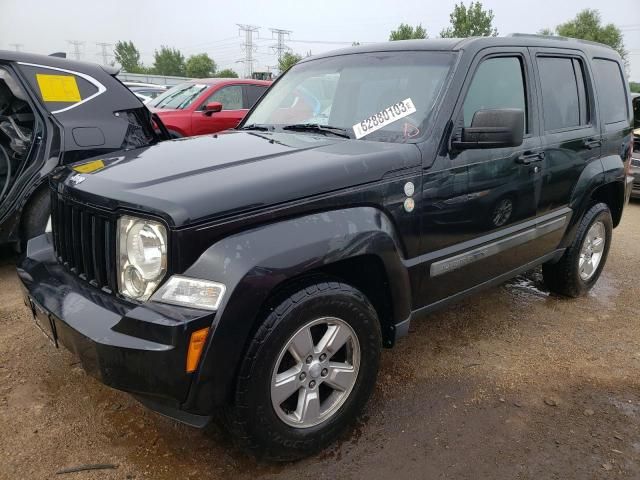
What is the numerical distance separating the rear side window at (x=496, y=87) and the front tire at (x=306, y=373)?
131 centimetres

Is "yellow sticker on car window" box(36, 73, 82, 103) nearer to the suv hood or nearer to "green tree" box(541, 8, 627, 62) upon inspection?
the suv hood

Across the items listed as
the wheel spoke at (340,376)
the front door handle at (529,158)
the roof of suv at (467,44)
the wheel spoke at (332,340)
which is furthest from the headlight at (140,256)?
the front door handle at (529,158)

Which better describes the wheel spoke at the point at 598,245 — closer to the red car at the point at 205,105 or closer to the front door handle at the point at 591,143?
the front door handle at the point at 591,143

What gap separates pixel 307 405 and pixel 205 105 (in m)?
6.56

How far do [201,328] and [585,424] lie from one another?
6.72 ft

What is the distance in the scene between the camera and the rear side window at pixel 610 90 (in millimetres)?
4004

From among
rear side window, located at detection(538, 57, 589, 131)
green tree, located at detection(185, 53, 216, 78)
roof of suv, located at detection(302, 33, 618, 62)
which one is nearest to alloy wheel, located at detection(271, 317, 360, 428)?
roof of suv, located at detection(302, 33, 618, 62)

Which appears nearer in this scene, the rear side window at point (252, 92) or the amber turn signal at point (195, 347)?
the amber turn signal at point (195, 347)

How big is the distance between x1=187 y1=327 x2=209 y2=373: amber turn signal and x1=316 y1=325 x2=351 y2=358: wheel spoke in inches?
22.8

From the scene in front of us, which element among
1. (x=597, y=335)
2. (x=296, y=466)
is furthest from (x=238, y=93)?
(x=296, y=466)

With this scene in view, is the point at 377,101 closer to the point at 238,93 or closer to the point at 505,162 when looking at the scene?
the point at 505,162

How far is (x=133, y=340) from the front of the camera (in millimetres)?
1881

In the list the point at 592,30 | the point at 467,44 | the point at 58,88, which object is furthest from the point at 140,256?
the point at 592,30

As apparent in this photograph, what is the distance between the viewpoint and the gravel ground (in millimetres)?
2293
